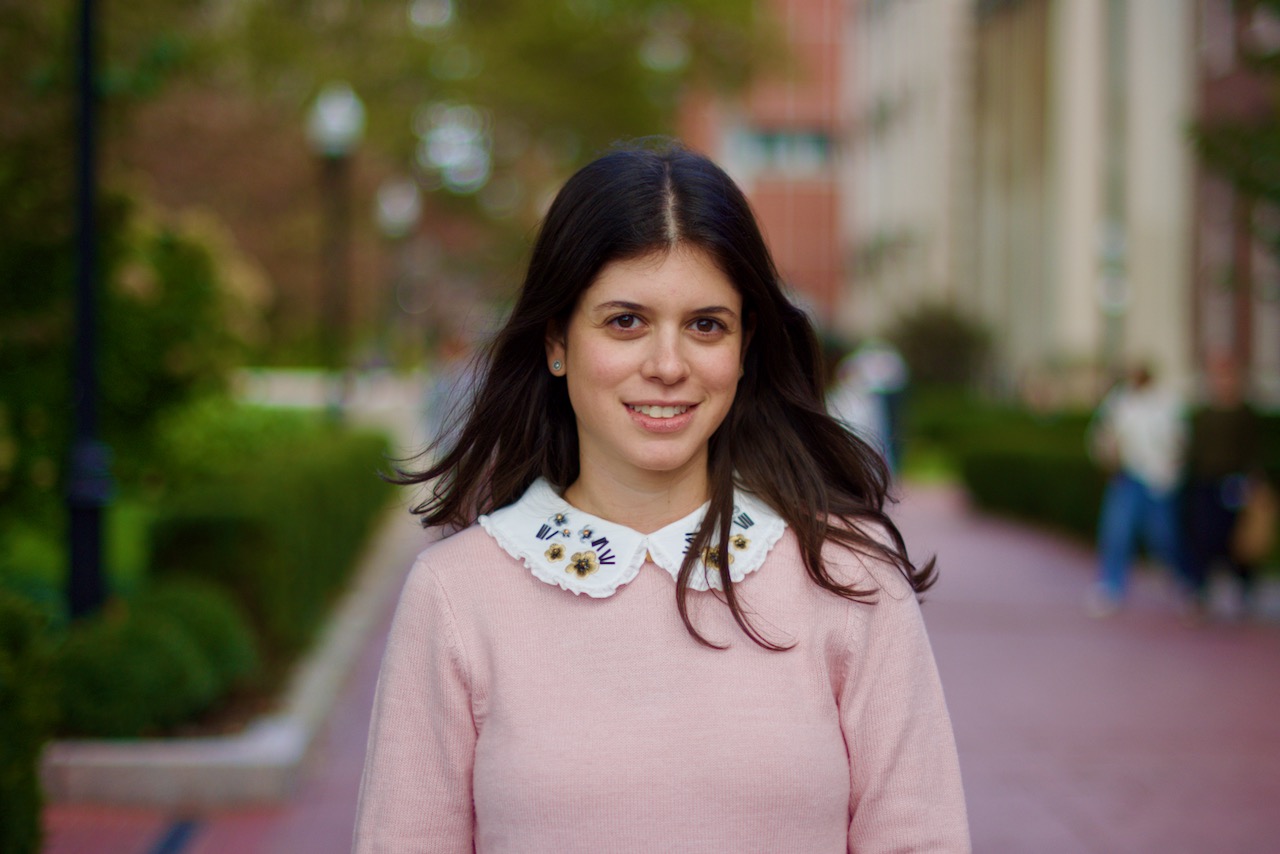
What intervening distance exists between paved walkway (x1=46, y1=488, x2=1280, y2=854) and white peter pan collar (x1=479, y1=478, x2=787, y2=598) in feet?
4.81

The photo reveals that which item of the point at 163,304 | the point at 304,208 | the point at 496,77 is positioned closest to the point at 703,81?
the point at 496,77

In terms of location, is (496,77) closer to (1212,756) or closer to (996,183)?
(996,183)

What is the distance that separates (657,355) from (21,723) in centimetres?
243

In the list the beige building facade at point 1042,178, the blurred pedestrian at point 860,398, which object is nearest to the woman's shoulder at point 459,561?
the blurred pedestrian at point 860,398

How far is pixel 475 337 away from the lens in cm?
312

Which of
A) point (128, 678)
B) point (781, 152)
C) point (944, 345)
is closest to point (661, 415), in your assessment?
point (128, 678)

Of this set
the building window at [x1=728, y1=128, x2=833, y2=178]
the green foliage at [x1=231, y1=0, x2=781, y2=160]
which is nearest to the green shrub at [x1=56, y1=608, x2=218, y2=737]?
the green foliage at [x1=231, y1=0, x2=781, y2=160]

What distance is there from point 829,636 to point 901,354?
32524 millimetres

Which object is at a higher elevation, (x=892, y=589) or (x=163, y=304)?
(x=163, y=304)

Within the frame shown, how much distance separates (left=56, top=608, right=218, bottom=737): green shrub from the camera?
619 cm

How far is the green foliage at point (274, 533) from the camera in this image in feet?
25.4

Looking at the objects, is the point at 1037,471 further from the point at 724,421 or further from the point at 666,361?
the point at 666,361

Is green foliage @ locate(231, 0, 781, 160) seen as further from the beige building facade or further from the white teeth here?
the white teeth

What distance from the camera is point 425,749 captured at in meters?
2.19
